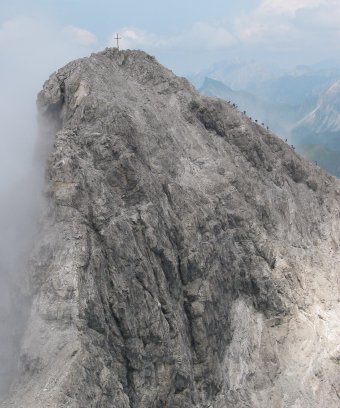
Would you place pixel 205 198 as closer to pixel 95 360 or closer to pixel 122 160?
pixel 122 160

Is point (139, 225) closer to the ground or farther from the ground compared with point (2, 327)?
farther from the ground

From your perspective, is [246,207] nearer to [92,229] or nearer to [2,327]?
[92,229]

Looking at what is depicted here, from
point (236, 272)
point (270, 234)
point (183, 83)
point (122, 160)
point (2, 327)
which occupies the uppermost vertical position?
point (183, 83)

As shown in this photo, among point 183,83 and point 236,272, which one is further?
point 183,83

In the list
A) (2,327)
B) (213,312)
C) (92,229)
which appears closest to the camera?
(2,327)

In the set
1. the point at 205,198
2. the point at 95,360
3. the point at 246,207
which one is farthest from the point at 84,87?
the point at 95,360

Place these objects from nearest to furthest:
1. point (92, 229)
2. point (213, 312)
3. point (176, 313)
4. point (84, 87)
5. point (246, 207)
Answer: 1. point (92, 229)
2. point (176, 313)
3. point (213, 312)
4. point (84, 87)
5. point (246, 207)
